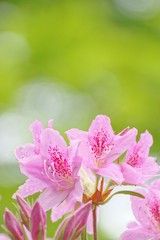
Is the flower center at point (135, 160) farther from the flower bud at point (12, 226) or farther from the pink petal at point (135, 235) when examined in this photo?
the flower bud at point (12, 226)

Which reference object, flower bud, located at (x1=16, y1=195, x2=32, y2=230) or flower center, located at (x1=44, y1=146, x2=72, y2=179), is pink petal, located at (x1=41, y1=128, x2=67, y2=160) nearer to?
flower center, located at (x1=44, y1=146, x2=72, y2=179)

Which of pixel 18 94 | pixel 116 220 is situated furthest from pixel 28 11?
pixel 116 220

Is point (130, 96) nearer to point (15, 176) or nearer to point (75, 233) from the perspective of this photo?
point (15, 176)

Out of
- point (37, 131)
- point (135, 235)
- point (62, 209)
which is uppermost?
point (37, 131)

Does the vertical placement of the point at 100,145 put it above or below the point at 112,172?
above

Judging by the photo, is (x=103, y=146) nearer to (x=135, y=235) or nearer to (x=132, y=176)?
(x=132, y=176)

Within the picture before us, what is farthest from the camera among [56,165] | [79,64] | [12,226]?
[79,64]

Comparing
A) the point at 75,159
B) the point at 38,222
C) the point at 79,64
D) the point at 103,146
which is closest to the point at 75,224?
the point at 38,222

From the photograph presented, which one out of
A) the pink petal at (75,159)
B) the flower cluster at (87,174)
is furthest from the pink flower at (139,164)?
the pink petal at (75,159)
